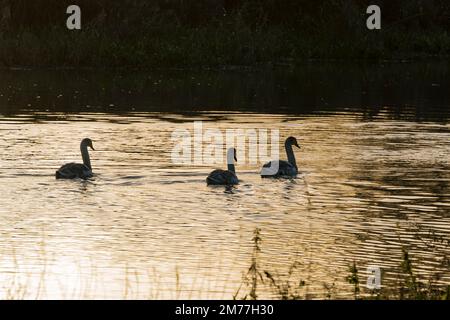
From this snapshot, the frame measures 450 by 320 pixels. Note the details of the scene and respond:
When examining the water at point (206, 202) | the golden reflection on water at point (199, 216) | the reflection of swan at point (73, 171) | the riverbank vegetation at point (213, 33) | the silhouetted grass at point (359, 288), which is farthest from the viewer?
the riverbank vegetation at point (213, 33)

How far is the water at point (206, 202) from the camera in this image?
16562 mm

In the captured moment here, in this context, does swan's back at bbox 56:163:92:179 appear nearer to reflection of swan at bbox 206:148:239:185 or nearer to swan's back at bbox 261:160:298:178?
reflection of swan at bbox 206:148:239:185

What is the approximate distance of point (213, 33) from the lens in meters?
63.1

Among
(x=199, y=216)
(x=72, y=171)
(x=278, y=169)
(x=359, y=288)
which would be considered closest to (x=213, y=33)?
(x=278, y=169)

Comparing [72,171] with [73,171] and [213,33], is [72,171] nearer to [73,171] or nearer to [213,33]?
[73,171]

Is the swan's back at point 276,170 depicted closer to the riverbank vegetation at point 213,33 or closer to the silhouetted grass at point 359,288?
the silhouetted grass at point 359,288

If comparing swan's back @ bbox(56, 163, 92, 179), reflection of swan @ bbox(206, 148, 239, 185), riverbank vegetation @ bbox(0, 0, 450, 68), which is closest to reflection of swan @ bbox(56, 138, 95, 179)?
swan's back @ bbox(56, 163, 92, 179)

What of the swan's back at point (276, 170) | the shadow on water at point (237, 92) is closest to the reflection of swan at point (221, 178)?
the swan's back at point (276, 170)

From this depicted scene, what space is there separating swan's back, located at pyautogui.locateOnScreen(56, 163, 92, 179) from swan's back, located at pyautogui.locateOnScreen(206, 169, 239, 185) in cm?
252

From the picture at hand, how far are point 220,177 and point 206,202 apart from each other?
1635 mm

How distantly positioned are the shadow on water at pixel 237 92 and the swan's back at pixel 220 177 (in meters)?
12.9

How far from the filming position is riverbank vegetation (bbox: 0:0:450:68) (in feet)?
192
